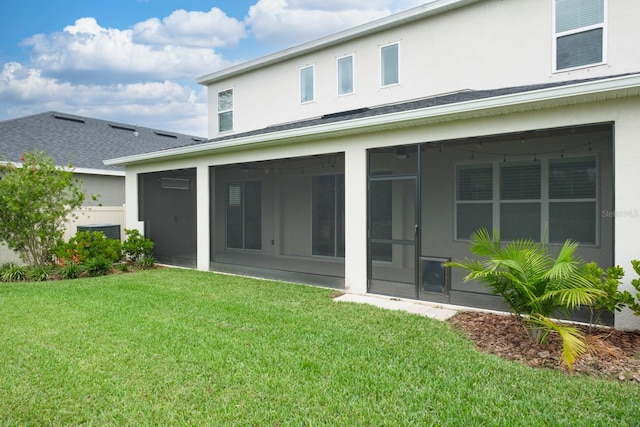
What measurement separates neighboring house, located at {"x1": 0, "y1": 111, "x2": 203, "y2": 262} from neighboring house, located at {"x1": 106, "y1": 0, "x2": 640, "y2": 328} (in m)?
2.96

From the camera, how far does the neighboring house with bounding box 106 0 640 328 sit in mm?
5484

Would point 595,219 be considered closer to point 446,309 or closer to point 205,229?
point 446,309

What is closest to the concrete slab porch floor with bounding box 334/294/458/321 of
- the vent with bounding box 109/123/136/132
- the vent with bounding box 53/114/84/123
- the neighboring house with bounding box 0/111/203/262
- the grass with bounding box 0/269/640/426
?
the grass with bounding box 0/269/640/426

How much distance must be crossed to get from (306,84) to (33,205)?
681cm

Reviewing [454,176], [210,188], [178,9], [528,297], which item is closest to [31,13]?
[178,9]

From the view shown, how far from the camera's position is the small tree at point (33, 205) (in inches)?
320

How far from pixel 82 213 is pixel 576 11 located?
38.8ft

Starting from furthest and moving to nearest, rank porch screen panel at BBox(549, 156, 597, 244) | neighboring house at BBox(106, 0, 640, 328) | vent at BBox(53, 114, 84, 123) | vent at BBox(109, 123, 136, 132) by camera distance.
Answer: vent at BBox(109, 123, 136, 132) → vent at BBox(53, 114, 84, 123) → porch screen panel at BBox(549, 156, 597, 244) → neighboring house at BBox(106, 0, 640, 328)

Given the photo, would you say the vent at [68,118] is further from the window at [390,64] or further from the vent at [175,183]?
the window at [390,64]

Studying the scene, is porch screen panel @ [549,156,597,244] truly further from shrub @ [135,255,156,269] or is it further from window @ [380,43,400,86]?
shrub @ [135,255,156,269]

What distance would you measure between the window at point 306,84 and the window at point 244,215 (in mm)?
3142

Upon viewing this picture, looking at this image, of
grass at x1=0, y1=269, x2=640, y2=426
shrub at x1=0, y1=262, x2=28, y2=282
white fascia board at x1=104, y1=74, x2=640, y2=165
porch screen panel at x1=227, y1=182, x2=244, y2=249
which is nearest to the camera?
grass at x1=0, y1=269, x2=640, y2=426

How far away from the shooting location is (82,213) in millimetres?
10680

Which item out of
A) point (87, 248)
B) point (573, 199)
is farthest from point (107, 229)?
point (573, 199)
